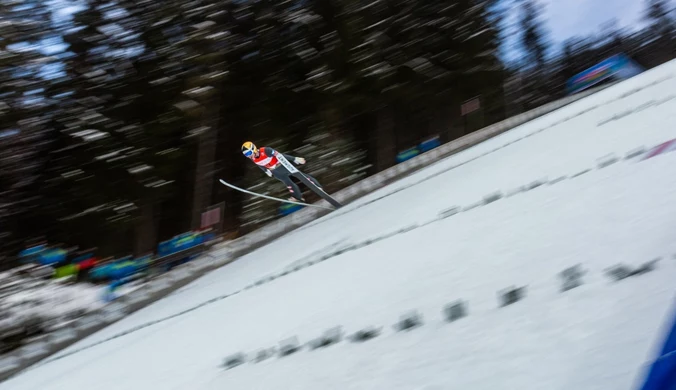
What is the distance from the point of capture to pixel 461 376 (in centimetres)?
143

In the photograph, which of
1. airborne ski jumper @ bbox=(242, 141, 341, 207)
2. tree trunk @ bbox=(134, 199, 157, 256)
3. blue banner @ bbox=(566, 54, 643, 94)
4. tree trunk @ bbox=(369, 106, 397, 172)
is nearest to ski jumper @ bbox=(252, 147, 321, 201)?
airborne ski jumper @ bbox=(242, 141, 341, 207)

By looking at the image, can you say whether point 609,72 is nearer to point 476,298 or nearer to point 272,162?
point 272,162

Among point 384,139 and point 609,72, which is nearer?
point 609,72

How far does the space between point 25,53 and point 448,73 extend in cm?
1028

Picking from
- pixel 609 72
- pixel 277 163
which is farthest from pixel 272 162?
pixel 609 72

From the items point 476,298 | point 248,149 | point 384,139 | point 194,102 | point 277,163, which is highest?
Answer: point 194,102

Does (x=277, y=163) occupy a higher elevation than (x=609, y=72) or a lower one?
lower

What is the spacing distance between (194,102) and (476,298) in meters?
11.3

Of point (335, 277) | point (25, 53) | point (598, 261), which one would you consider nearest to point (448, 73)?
point (25, 53)

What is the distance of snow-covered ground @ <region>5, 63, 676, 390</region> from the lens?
4.39ft

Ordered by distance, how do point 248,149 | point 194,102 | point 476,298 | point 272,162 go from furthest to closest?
1. point 194,102
2. point 272,162
3. point 248,149
4. point 476,298

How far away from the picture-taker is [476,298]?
185cm

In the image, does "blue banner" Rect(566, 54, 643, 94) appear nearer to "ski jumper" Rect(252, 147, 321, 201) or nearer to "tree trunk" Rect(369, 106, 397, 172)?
"tree trunk" Rect(369, 106, 397, 172)

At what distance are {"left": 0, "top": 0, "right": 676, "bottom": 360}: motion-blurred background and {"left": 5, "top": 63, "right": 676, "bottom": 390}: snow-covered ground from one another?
6490 millimetres
